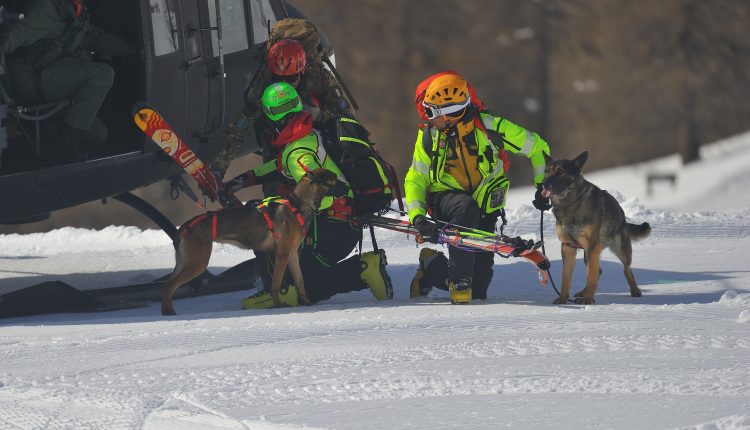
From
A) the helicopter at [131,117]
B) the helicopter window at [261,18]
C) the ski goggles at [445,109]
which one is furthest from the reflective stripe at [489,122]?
the helicopter window at [261,18]

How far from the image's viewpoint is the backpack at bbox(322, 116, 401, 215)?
757 cm

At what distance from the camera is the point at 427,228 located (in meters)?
6.91

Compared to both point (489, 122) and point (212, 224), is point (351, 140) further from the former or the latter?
point (212, 224)

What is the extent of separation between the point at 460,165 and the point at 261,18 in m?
2.47

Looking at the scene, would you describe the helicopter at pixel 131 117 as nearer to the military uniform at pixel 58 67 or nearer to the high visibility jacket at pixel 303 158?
the military uniform at pixel 58 67

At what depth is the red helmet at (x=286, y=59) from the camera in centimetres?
757

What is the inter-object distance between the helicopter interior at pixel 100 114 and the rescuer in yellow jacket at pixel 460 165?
1.77m

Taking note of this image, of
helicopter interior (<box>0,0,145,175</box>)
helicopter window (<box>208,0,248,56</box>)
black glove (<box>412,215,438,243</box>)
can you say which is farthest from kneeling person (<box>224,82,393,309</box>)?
helicopter window (<box>208,0,248,56</box>)

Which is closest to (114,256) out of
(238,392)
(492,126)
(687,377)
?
(492,126)

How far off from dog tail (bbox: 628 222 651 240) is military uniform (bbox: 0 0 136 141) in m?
2.99

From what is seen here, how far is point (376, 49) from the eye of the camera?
34.3 m

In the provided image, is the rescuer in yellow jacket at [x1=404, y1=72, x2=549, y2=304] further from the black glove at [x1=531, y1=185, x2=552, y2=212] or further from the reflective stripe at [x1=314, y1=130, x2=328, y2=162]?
the reflective stripe at [x1=314, y1=130, x2=328, y2=162]

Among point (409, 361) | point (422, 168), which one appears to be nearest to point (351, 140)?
point (422, 168)

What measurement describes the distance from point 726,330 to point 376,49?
28695mm
